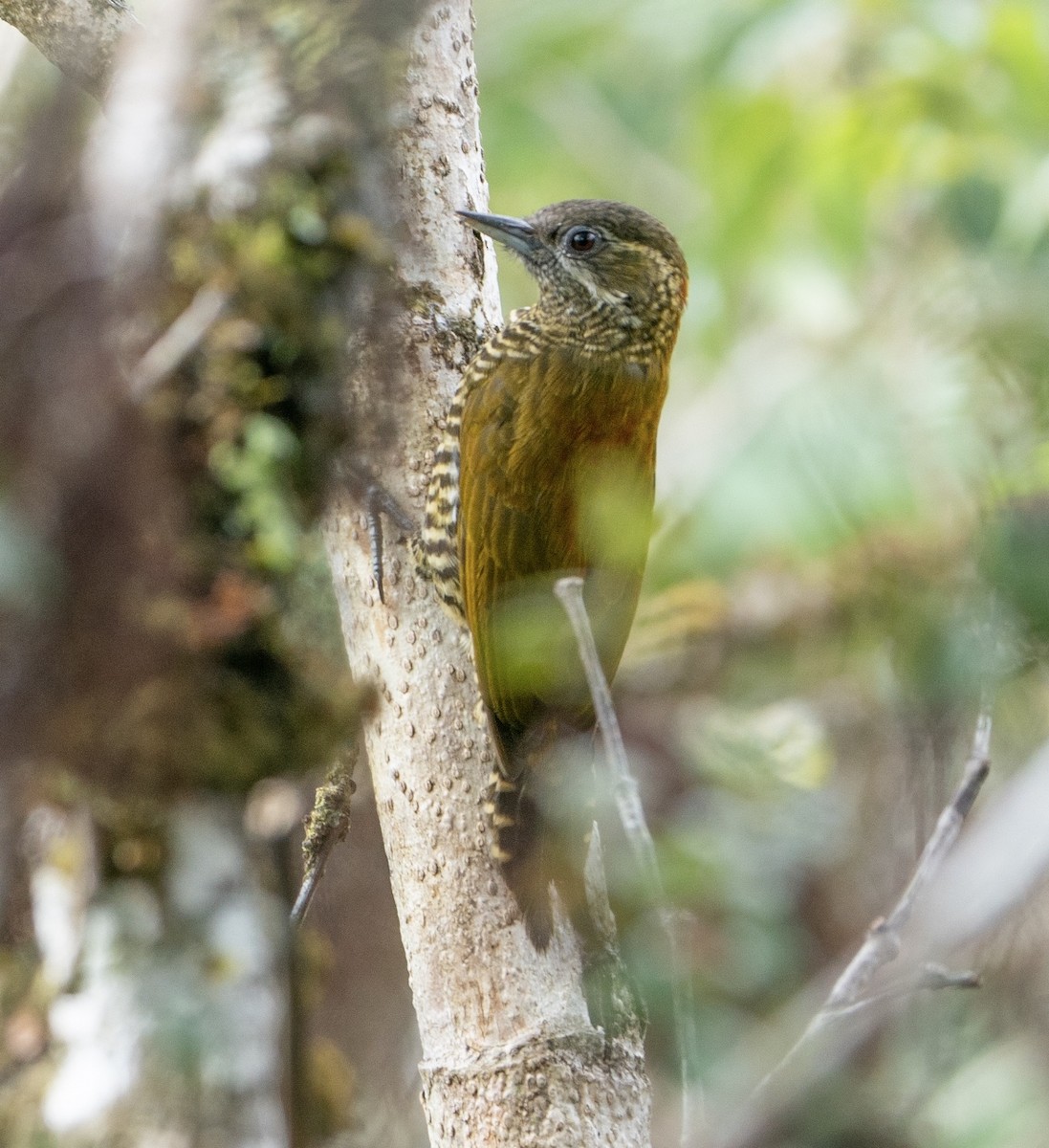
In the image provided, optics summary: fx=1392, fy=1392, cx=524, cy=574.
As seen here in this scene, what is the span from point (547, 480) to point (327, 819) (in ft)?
2.72

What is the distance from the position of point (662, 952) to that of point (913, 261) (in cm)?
134

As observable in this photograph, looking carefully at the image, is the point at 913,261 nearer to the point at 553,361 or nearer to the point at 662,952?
the point at 553,361

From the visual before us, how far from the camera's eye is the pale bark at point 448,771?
6.43 ft

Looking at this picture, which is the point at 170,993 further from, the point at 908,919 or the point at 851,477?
the point at 851,477

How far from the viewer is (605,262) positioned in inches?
123

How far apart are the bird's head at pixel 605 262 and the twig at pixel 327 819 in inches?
49.9

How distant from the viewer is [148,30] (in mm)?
2324

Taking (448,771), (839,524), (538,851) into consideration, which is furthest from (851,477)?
(448,771)

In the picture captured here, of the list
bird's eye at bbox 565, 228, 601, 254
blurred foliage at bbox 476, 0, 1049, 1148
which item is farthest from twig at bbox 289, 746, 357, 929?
bird's eye at bbox 565, 228, 601, 254

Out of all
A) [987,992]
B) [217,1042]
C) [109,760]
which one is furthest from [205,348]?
[987,992]

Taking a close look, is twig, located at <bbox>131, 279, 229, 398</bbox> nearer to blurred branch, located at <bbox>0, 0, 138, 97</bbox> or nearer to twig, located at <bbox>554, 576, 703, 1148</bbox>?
blurred branch, located at <bbox>0, 0, 138, 97</bbox>

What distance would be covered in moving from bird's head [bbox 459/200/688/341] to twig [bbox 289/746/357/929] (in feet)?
4.16

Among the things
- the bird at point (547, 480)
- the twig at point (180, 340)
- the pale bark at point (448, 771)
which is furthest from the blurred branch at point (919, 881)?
the twig at point (180, 340)

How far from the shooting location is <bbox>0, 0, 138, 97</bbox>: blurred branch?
7.79 feet
